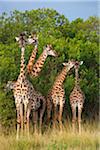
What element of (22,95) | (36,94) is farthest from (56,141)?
(36,94)

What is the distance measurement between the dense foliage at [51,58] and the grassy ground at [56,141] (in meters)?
1.03

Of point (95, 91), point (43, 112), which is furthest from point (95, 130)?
point (95, 91)

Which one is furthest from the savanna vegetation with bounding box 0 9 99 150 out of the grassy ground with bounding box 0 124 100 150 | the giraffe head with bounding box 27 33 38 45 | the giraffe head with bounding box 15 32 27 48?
the giraffe head with bounding box 15 32 27 48

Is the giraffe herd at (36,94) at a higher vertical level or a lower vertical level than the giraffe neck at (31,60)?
lower

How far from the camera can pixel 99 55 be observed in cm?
908

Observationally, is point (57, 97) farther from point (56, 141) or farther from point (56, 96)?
point (56, 141)

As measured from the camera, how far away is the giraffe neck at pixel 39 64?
8328 mm

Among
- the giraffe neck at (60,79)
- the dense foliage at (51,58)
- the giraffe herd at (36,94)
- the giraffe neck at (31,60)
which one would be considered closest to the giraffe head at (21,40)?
the giraffe herd at (36,94)

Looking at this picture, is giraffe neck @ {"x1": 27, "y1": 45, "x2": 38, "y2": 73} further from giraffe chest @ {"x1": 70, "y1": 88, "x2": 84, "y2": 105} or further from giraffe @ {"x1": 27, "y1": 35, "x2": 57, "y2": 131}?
giraffe chest @ {"x1": 70, "y1": 88, "x2": 84, "y2": 105}

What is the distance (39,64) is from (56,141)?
2.11m

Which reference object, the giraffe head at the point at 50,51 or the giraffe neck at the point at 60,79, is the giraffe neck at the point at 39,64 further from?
the giraffe neck at the point at 60,79

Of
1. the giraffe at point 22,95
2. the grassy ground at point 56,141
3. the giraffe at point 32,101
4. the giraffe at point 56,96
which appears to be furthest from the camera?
the giraffe at point 56,96

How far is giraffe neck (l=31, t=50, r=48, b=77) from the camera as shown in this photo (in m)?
8.33

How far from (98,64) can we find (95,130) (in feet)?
6.86
